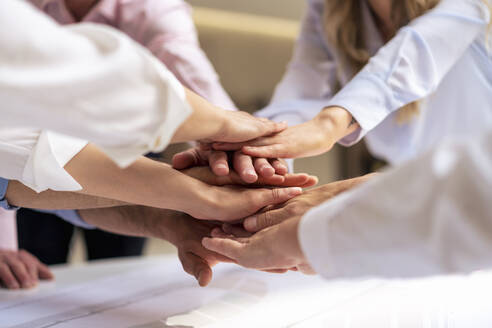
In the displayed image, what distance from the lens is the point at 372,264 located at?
1.68 feet

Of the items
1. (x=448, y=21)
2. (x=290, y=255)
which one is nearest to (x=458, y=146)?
(x=290, y=255)

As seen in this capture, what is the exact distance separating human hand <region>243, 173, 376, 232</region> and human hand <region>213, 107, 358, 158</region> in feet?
0.35

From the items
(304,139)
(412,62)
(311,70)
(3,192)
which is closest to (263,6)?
(311,70)

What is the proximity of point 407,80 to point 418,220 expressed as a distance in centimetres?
64

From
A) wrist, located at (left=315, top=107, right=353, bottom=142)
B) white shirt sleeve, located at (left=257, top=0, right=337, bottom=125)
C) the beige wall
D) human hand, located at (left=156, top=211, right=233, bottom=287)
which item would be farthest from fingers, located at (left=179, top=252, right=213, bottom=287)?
the beige wall

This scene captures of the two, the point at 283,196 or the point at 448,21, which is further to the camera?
the point at 448,21

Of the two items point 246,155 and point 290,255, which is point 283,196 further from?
point 290,255

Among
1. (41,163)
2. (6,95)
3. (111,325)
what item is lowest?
(111,325)

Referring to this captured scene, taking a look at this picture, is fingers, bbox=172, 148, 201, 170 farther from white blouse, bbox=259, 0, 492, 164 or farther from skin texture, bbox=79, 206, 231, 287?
white blouse, bbox=259, 0, 492, 164

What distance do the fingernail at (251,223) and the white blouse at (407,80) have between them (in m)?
0.34

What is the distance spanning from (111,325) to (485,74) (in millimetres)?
992

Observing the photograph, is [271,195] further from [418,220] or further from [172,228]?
[418,220]

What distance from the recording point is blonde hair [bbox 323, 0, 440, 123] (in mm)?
1240

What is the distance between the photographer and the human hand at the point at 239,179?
82 cm
